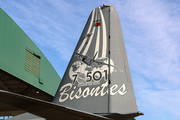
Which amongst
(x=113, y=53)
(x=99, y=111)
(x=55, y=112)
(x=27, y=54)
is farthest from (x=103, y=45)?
(x=27, y=54)

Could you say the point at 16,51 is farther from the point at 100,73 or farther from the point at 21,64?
the point at 100,73

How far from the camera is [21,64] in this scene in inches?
792

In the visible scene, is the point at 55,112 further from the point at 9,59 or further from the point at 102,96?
the point at 9,59

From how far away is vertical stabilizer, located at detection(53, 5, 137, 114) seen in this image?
23.7 feet

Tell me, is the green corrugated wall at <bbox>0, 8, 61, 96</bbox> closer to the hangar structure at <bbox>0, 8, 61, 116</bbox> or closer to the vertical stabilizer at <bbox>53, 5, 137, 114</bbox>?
the hangar structure at <bbox>0, 8, 61, 116</bbox>

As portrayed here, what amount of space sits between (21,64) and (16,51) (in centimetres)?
145

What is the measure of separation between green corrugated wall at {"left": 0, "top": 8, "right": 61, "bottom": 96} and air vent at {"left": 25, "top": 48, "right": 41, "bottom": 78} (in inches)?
10.9

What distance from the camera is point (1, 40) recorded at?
17.2 meters

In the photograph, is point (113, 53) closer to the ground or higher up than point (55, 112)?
higher up

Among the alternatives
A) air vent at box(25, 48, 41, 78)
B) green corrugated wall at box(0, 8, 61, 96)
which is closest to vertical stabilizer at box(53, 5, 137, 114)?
green corrugated wall at box(0, 8, 61, 96)

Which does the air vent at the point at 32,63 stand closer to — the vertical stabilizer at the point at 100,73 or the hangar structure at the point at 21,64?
the hangar structure at the point at 21,64

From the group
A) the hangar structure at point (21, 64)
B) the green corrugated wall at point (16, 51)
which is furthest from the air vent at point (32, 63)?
the green corrugated wall at point (16, 51)

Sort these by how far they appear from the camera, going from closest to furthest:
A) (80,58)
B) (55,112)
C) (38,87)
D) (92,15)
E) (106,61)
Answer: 1. (55,112)
2. (106,61)
3. (80,58)
4. (92,15)
5. (38,87)

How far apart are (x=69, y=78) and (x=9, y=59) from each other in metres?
11.7
